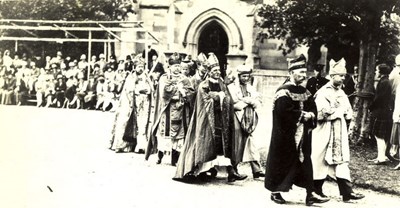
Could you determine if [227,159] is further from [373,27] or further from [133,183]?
[373,27]

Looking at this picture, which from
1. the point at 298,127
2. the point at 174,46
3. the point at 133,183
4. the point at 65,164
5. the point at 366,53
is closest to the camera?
the point at 298,127

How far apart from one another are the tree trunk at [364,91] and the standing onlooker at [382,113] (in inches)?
42.3

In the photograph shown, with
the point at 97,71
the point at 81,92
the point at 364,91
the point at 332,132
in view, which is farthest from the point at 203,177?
the point at 97,71

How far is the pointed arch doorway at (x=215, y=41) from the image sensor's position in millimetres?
23094

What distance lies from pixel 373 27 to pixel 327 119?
4236 mm

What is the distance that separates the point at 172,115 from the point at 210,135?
148 centimetres

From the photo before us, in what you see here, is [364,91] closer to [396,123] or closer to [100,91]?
[396,123]

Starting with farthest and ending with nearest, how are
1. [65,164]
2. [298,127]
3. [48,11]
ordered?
1. [48,11]
2. [65,164]
3. [298,127]

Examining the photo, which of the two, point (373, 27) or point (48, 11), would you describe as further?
point (48, 11)

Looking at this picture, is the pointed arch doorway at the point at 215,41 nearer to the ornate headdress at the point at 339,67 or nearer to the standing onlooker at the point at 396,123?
the standing onlooker at the point at 396,123

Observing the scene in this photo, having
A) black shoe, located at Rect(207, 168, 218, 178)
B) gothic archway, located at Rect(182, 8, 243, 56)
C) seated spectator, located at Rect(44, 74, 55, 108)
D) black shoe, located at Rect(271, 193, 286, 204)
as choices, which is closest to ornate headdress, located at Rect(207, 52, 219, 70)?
black shoe, located at Rect(207, 168, 218, 178)

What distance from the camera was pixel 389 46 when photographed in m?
14.4

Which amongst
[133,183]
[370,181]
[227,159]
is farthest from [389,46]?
[133,183]

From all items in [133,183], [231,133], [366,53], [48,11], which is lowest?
[133,183]
